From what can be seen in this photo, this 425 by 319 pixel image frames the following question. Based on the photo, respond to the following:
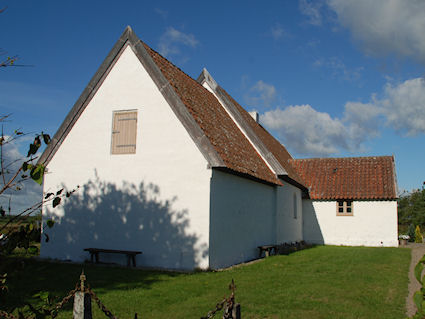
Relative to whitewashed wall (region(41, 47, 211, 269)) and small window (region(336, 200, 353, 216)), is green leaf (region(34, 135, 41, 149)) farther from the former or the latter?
small window (region(336, 200, 353, 216))

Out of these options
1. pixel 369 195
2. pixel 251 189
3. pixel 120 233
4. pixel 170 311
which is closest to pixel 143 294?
pixel 170 311

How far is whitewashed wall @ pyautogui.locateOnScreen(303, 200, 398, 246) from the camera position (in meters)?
23.4

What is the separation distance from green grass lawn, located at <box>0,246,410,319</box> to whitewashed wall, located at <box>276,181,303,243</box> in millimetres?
5629

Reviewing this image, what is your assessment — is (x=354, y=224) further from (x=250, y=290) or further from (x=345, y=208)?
(x=250, y=290)

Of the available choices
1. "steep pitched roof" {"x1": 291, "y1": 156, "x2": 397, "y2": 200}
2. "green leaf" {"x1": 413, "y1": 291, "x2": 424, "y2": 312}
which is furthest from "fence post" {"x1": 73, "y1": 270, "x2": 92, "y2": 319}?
"steep pitched roof" {"x1": 291, "y1": 156, "x2": 397, "y2": 200}

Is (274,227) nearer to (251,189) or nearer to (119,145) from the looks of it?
(251,189)

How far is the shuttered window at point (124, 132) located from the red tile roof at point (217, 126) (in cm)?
179

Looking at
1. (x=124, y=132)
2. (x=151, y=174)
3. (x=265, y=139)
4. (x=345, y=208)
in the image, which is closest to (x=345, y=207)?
(x=345, y=208)

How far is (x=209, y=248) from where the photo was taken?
1148cm

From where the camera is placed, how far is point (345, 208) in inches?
962

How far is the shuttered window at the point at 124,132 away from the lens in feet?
42.6

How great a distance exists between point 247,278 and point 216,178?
3.10 meters

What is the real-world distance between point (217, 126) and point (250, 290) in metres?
7.03

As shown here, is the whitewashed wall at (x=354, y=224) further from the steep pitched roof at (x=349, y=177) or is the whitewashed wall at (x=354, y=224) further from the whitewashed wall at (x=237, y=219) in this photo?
the whitewashed wall at (x=237, y=219)
